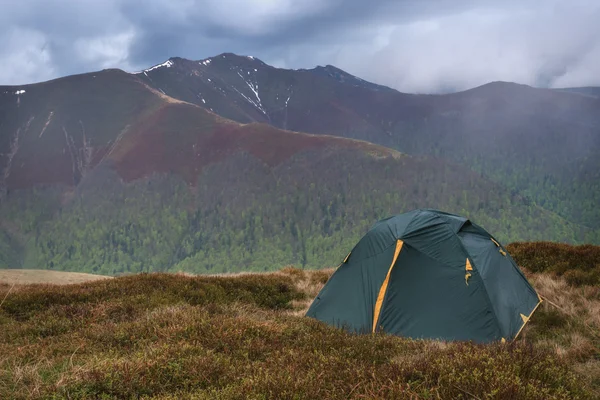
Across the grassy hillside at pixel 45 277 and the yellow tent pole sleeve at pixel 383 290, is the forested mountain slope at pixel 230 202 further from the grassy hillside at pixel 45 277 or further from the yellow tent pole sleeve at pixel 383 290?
the yellow tent pole sleeve at pixel 383 290

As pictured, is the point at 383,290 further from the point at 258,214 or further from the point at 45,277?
the point at 258,214

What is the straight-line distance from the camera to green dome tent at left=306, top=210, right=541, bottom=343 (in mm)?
10039

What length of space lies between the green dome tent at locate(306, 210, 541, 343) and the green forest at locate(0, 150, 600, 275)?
9448 cm

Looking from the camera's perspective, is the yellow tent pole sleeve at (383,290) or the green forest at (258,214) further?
the green forest at (258,214)

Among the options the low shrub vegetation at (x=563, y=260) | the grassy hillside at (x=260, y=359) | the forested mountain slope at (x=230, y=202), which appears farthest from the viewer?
the forested mountain slope at (x=230, y=202)

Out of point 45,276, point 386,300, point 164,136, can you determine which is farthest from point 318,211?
point 386,300

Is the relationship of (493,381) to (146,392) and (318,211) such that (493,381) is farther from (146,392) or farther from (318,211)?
(318,211)

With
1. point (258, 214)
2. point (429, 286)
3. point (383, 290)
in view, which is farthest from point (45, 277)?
point (258, 214)

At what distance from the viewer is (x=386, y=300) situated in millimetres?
10430

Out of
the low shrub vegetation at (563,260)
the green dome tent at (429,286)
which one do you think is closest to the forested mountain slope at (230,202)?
the low shrub vegetation at (563,260)

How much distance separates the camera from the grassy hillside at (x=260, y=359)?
15.8ft

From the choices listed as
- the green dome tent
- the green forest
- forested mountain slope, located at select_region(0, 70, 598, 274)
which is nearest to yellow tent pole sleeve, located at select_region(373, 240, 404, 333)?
the green dome tent

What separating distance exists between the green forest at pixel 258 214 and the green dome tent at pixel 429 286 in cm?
9448

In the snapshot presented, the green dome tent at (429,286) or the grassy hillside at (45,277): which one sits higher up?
the green dome tent at (429,286)
